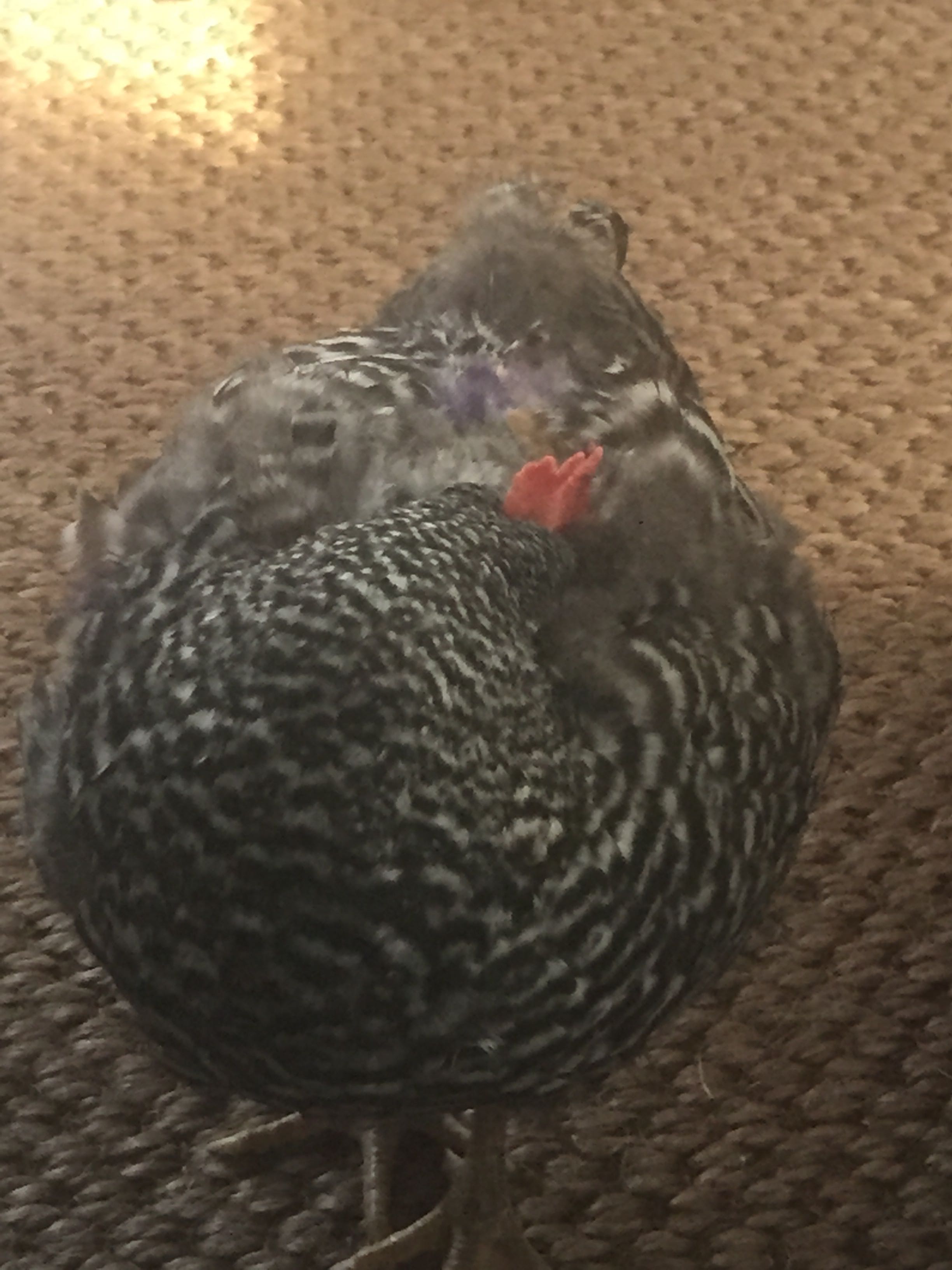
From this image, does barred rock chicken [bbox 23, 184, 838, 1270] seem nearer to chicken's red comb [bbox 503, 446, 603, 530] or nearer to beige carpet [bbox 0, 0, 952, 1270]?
chicken's red comb [bbox 503, 446, 603, 530]

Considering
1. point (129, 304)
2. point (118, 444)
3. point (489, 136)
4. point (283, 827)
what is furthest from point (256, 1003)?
point (489, 136)

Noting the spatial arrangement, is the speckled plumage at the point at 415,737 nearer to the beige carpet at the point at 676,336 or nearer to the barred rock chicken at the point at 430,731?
the barred rock chicken at the point at 430,731

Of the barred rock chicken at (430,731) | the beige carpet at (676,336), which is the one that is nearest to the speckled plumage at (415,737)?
the barred rock chicken at (430,731)

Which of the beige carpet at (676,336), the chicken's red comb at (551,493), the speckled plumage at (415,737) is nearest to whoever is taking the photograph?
the speckled plumage at (415,737)

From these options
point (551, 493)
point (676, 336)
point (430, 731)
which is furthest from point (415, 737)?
point (676, 336)

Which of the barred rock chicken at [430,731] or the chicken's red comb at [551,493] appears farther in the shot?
the chicken's red comb at [551,493]

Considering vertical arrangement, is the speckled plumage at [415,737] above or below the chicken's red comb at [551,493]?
below

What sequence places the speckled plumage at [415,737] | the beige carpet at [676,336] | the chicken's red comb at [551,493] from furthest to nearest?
1. the beige carpet at [676,336]
2. the chicken's red comb at [551,493]
3. the speckled plumage at [415,737]

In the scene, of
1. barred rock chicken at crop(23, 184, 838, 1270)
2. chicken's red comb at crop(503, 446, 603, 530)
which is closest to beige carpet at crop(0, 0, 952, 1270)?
barred rock chicken at crop(23, 184, 838, 1270)

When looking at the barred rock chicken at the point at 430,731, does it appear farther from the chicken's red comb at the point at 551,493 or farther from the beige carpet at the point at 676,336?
the beige carpet at the point at 676,336
